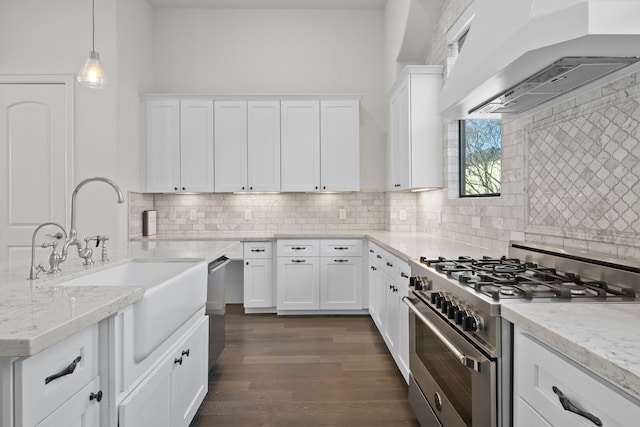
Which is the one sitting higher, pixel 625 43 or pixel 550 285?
pixel 625 43

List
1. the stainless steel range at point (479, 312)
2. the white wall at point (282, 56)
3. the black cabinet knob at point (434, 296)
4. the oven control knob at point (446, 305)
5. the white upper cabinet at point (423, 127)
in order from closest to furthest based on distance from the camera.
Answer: the stainless steel range at point (479, 312)
the oven control knob at point (446, 305)
the black cabinet knob at point (434, 296)
the white upper cabinet at point (423, 127)
the white wall at point (282, 56)

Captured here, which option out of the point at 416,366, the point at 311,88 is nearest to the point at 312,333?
the point at 416,366

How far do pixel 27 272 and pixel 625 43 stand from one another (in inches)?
97.5

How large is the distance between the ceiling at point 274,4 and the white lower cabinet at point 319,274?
3.04 m

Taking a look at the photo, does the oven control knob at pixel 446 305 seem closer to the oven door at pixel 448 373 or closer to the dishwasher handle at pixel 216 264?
the oven door at pixel 448 373

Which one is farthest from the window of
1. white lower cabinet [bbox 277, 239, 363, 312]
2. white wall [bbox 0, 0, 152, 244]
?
white wall [bbox 0, 0, 152, 244]

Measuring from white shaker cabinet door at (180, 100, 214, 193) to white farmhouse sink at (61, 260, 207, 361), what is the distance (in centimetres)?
264

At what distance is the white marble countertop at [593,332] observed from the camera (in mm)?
808

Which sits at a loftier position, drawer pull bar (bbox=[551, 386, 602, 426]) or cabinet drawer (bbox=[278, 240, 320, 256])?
cabinet drawer (bbox=[278, 240, 320, 256])

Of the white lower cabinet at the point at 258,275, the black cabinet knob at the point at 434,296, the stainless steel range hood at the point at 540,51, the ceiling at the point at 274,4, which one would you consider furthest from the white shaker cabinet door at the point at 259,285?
the ceiling at the point at 274,4

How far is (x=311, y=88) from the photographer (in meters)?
5.20

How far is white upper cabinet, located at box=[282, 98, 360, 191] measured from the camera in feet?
15.9

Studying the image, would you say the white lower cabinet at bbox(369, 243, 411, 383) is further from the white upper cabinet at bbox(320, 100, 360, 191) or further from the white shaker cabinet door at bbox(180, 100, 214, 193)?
the white shaker cabinet door at bbox(180, 100, 214, 193)

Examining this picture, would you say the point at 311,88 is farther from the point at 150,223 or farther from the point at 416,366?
the point at 416,366
